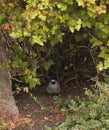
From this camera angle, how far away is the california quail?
4.22 m

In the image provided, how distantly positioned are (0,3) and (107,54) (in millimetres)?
1128

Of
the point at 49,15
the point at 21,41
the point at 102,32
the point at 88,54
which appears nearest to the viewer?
the point at 49,15

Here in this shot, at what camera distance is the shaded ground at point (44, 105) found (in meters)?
3.88

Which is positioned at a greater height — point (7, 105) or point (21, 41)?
point (21, 41)

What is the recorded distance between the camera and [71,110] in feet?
12.6

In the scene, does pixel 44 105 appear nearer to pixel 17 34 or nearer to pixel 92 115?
pixel 92 115

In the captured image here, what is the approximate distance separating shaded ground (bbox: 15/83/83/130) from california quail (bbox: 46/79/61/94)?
96mm

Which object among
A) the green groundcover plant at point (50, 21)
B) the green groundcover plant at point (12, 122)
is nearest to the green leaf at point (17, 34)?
the green groundcover plant at point (50, 21)

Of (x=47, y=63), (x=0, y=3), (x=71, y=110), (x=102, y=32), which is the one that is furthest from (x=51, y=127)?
(x=0, y=3)

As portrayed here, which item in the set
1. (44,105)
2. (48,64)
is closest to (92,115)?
(44,105)

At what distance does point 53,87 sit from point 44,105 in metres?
0.22

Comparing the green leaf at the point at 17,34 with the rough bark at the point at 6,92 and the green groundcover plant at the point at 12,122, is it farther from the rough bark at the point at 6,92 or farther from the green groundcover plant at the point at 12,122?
the green groundcover plant at the point at 12,122

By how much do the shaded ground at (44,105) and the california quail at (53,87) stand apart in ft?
0.31

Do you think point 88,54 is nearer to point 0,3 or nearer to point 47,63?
point 47,63
